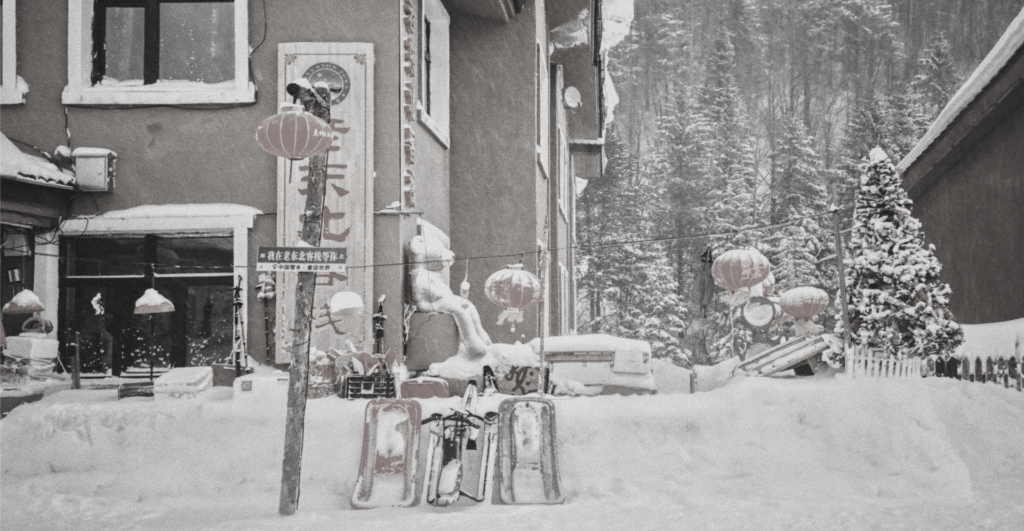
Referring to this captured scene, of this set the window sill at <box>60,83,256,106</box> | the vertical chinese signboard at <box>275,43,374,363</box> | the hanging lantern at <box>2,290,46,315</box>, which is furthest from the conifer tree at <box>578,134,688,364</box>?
the hanging lantern at <box>2,290,46,315</box>

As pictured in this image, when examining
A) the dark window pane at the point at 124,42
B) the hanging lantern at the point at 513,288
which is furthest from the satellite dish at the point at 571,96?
the dark window pane at the point at 124,42

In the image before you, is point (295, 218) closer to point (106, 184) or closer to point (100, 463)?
point (106, 184)

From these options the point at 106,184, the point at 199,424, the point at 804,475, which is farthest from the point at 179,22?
the point at 804,475

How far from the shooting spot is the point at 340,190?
14.2 m

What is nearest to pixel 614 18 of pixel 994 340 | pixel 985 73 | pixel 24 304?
pixel 985 73

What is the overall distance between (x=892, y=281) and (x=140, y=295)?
44.8 feet

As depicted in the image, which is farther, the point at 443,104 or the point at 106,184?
the point at 443,104

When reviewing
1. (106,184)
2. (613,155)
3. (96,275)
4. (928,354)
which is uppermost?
(613,155)

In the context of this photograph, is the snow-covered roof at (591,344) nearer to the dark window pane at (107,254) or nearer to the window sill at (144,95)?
the window sill at (144,95)

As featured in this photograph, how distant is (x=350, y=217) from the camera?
14117mm

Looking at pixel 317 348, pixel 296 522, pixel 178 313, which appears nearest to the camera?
pixel 296 522

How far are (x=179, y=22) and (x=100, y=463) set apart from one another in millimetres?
7997

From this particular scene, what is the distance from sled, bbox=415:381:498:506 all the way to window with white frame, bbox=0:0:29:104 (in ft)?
31.3

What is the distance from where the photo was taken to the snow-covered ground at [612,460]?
946 centimetres
